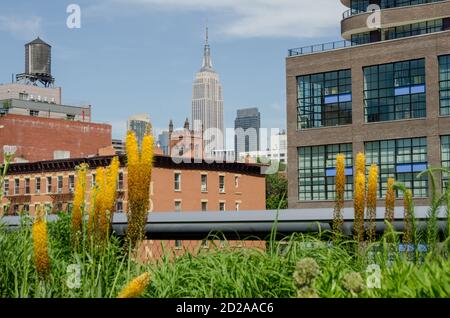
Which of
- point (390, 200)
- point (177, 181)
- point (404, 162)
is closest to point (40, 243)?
point (390, 200)

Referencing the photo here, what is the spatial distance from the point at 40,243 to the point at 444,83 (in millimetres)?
62640

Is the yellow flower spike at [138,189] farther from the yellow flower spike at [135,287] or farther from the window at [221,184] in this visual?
the window at [221,184]

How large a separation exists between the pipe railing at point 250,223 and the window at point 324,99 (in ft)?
205

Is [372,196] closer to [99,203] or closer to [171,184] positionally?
[99,203]

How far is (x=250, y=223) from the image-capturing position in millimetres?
7008

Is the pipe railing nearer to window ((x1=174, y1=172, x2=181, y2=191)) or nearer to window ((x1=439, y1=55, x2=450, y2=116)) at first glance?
window ((x1=439, y1=55, x2=450, y2=116))

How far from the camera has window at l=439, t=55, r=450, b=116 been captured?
209ft

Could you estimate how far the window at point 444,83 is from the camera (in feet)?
209

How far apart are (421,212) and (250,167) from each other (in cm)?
7921

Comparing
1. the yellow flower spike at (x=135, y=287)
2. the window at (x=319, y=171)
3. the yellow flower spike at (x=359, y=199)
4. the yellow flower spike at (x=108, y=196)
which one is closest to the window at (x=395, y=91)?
the window at (x=319, y=171)

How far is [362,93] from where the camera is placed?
68438 millimetres

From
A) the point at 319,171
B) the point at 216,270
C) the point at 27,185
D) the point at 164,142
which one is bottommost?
the point at 216,270
